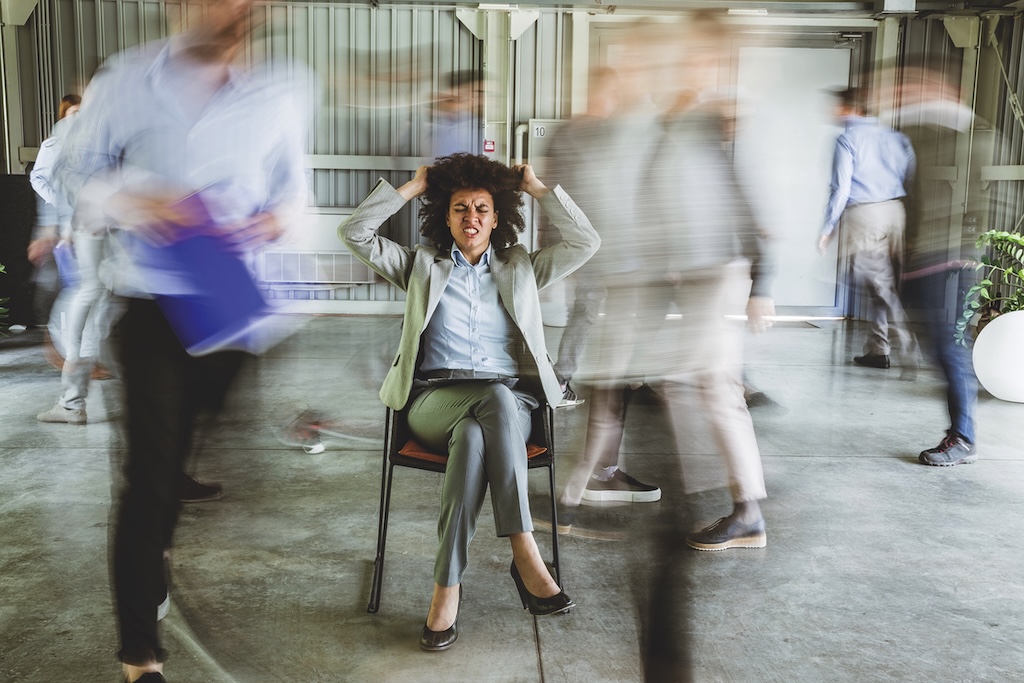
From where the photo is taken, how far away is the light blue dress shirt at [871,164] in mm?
1406

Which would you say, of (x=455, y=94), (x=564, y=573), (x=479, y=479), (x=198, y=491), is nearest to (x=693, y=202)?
(x=479, y=479)

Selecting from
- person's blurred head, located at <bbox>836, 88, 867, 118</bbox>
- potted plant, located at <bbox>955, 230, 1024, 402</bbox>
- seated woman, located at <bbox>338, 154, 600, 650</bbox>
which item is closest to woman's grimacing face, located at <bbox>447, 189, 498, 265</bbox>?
seated woman, located at <bbox>338, 154, 600, 650</bbox>

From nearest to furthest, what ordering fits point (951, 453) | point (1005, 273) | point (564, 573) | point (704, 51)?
point (704, 51) → point (564, 573) → point (951, 453) → point (1005, 273)

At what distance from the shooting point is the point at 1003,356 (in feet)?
15.8

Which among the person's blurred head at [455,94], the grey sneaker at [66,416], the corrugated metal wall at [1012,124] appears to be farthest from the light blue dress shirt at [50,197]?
the corrugated metal wall at [1012,124]

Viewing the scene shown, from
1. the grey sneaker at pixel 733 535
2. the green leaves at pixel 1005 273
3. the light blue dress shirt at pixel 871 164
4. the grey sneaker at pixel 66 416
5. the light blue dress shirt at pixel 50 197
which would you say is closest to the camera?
the light blue dress shirt at pixel 871 164

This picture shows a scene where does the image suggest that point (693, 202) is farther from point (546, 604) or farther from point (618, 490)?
point (618, 490)

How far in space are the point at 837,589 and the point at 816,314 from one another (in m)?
1.37

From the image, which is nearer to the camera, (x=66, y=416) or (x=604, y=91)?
(x=604, y=91)

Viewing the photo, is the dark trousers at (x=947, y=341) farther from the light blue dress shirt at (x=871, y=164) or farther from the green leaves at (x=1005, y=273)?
the green leaves at (x=1005, y=273)

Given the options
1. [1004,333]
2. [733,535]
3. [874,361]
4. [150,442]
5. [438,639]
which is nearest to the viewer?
[150,442]

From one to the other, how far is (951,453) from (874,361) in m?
2.42

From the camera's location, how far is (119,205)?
1.29 metres

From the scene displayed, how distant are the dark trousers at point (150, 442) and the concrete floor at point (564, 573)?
10 centimetres
